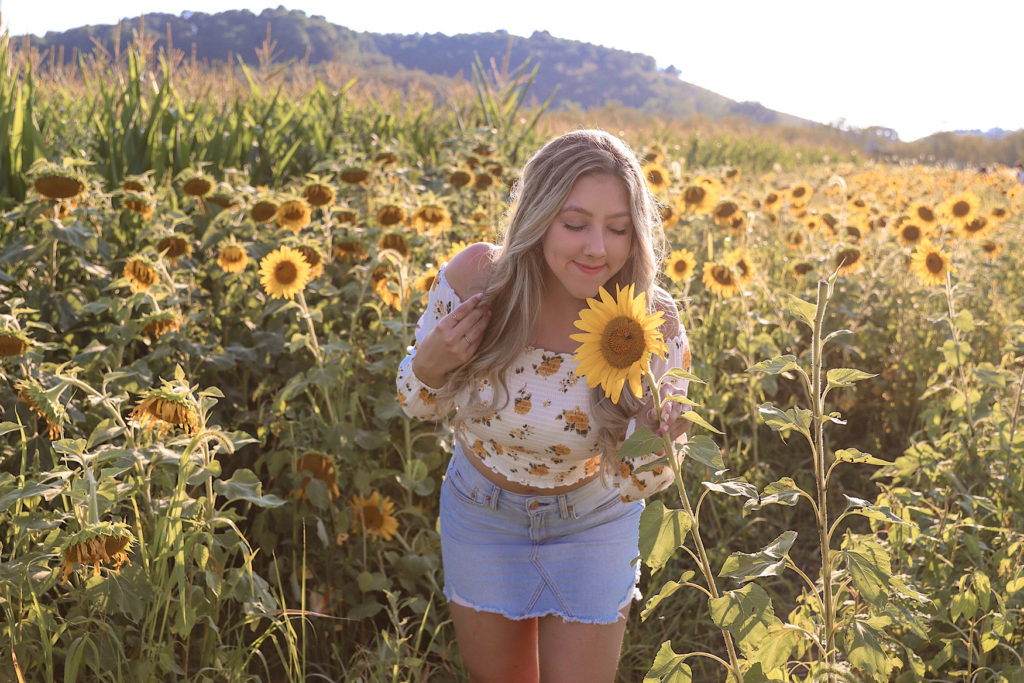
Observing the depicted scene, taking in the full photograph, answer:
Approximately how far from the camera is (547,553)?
1992 mm

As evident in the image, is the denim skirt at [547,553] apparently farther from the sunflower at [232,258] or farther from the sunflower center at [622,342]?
the sunflower at [232,258]

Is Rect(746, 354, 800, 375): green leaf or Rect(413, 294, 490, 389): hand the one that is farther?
Rect(413, 294, 490, 389): hand

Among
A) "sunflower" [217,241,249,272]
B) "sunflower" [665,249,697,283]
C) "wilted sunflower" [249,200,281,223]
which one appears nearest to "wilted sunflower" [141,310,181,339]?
"sunflower" [217,241,249,272]

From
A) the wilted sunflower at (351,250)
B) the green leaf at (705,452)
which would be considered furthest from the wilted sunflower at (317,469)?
the green leaf at (705,452)

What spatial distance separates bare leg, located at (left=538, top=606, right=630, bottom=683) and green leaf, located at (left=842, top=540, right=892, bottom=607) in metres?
0.86

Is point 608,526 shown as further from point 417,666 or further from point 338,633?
point 338,633

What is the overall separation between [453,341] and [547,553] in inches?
22.4

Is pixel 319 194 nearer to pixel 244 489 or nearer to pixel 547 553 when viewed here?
pixel 244 489

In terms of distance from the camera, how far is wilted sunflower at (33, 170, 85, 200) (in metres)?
2.46

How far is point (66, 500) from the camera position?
5.82ft

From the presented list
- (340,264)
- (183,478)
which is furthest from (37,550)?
(340,264)

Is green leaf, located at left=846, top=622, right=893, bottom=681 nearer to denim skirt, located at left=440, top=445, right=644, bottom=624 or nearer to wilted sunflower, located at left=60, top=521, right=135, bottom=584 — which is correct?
denim skirt, located at left=440, top=445, right=644, bottom=624

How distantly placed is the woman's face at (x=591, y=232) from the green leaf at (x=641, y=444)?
2.11 ft

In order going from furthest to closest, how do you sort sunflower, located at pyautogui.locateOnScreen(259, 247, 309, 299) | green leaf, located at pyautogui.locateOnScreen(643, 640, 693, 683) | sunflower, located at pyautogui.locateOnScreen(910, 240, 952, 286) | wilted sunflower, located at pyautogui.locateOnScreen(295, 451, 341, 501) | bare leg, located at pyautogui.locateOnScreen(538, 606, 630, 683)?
sunflower, located at pyautogui.locateOnScreen(910, 240, 952, 286)
sunflower, located at pyautogui.locateOnScreen(259, 247, 309, 299)
wilted sunflower, located at pyautogui.locateOnScreen(295, 451, 341, 501)
bare leg, located at pyautogui.locateOnScreen(538, 606, 630, 683)
green leaf, located at pyautogui.locateOnScreen(643, 640, 693, 683)
